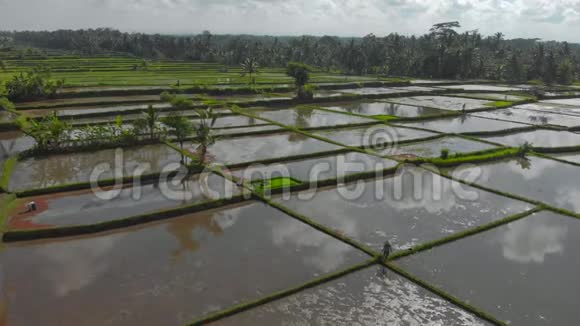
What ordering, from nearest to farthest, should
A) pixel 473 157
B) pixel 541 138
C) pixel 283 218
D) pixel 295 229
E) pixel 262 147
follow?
pixel 295 229 → pixel 283 218 → pixel 473 157 → pixel 262 147 → pixel 541 138

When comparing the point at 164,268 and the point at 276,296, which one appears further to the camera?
the point at 164,268

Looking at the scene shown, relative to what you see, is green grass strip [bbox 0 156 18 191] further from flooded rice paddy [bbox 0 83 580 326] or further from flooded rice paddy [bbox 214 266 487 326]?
flooded rice paddy [bbox 214 266 487 326]

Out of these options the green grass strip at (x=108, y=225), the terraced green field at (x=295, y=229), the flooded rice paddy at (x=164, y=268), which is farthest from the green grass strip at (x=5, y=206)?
the flooded rice paddy at (x=164, y=268)

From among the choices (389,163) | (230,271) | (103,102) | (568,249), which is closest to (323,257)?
(230,271)

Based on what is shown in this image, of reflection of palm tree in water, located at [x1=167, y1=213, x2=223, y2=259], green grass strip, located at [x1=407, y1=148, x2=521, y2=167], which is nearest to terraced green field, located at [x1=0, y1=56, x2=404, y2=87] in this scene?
green grass strip, located at [x1=407, y1=148, x2=521, y2=167]

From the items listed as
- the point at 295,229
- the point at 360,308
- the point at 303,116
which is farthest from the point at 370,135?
the point at 360,308

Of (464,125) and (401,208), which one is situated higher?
(464,125)

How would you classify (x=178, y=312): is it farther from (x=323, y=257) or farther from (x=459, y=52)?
(x=459, y=52)

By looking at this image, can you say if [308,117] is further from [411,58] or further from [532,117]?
[411,58]
